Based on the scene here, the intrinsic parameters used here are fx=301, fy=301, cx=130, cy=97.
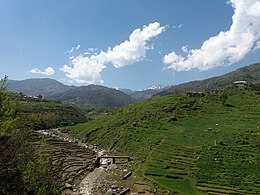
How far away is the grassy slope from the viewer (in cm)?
4538

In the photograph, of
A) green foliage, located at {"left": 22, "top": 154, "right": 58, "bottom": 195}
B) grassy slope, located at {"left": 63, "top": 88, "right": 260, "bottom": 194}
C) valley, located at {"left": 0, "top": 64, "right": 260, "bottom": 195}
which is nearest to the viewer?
green foliage, located at {"left": 22, "top": 154, "right": 58, "bottom": 195}

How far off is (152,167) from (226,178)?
43.1ft

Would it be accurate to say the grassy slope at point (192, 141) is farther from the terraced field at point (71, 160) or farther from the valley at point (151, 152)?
the terraced field at point (71, 160)

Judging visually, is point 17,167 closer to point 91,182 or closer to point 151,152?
point 91,182

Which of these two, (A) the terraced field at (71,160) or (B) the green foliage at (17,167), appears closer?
(B) the green foliage at (17,167)

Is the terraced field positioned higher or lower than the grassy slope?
lower

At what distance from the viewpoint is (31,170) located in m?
17.7

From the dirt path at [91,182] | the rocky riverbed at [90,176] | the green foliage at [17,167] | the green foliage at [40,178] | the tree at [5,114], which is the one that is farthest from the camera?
the rocky riverbed at [90,176]

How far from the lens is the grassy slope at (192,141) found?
45375 mm

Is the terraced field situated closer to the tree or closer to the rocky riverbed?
the rocky riverbed

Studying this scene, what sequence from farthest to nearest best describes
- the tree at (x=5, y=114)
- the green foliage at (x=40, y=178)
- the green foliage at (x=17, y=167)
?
1. the tree at (x=5, y=114)
2. the green foliage at (x=40, y=178)
3. the green foliage at (x=17, y=167)

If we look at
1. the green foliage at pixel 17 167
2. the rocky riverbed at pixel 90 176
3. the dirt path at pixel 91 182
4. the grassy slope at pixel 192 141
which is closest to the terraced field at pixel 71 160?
the rocky riverbed at pixel 90 176

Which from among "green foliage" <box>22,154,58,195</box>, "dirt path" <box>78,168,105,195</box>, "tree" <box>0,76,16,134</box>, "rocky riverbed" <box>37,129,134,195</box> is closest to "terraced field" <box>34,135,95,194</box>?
"rocky riverbed" <box>37,129,134,195</box>

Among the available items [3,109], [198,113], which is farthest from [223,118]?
[3,109]
